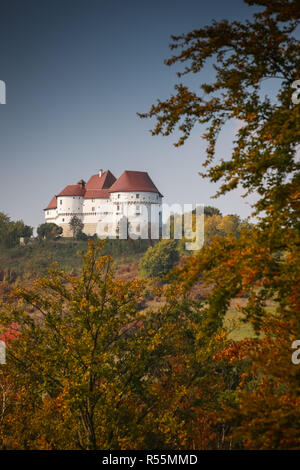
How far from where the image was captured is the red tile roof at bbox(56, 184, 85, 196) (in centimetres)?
9244

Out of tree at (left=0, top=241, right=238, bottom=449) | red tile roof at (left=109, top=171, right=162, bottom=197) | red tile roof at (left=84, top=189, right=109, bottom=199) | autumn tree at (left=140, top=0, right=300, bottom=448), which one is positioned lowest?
tree at (left=0, top=241, right=238, bottom=449)

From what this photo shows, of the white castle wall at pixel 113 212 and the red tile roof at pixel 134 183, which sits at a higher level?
the red tile roof at pixel 134 183

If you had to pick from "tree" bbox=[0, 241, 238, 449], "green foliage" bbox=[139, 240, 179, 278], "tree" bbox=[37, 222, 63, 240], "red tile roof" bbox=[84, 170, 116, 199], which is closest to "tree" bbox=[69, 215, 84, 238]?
"tree" bbox=[37, 222, 63, 240]

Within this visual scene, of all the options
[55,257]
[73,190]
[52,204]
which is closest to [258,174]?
[55,257]

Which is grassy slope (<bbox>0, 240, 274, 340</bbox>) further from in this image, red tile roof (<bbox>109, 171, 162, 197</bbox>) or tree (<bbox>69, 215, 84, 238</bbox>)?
red tile roof (<bbox>109, 171, 162, 197</bbox>)

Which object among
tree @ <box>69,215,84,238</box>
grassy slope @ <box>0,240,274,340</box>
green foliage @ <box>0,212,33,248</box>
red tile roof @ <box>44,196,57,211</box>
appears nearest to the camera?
grassy slope @ <box>0,240,274,340</box>

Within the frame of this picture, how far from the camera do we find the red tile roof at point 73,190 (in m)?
92.4

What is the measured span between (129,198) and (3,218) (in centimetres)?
3240

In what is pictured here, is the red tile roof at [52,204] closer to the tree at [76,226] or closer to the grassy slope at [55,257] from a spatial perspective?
the tree at [76,226]

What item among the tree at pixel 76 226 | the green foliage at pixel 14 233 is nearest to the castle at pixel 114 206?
the tree at pixel 76 226

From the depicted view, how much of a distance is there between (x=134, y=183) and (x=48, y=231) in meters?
21.3

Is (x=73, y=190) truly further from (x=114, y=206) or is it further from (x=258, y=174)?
(x=258, y=174)

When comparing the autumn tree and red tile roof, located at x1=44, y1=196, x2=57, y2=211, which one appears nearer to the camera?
the autumn tree
